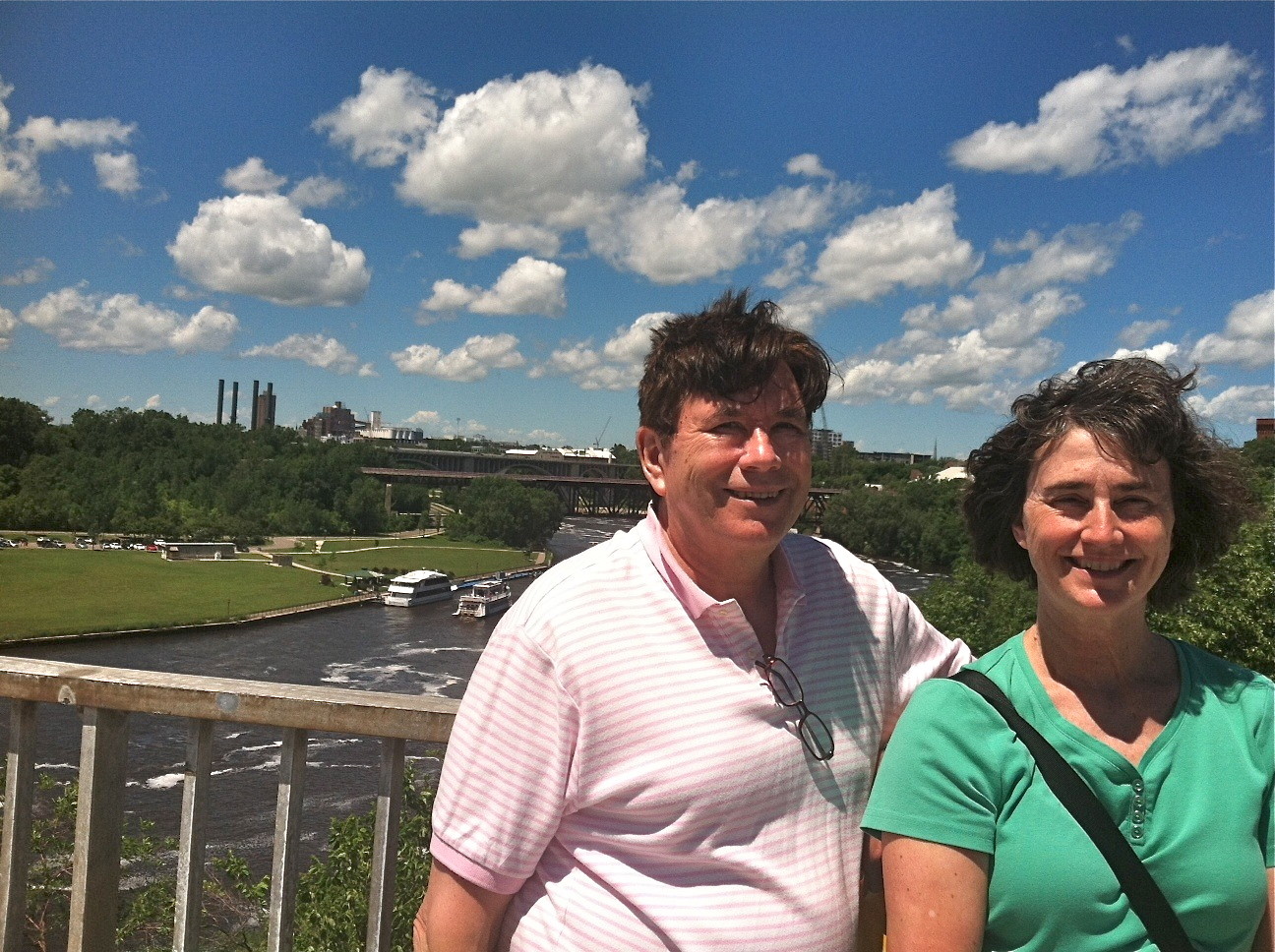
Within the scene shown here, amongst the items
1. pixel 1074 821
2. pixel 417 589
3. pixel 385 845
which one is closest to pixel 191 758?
pixel 385 845

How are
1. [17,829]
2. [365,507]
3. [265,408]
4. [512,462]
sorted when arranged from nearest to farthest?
[17,829] → [365,507] → [512,462] → [265,408]

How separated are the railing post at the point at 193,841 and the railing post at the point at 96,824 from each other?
129mm

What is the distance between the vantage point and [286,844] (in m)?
1.61

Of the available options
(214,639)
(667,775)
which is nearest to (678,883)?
(667,775)

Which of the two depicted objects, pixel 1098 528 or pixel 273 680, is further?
pixel 273 680

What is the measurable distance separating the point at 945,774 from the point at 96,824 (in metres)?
1.44

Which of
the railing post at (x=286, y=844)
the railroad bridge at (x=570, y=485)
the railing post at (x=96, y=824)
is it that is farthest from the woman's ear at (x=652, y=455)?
the railroad bridge at (x=570, y=485)

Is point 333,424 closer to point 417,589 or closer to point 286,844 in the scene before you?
point 417,589

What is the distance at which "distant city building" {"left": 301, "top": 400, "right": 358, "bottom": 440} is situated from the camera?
112 metres

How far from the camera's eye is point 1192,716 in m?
1.23

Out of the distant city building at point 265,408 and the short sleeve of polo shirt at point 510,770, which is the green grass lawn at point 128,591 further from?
the distant city building at point 265,408

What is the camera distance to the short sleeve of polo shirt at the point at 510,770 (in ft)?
3.96

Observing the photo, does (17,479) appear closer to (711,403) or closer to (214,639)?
(214,639)

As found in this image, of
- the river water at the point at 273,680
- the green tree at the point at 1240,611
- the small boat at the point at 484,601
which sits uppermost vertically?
the green tree at the point at 1240,611
